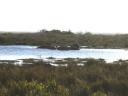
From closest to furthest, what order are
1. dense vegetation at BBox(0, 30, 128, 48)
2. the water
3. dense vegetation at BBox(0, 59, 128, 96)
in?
1. dense vegetation at BBox(0, 59, 128, 96)
2. the water
3. dense vegetation at BBox(0, 30, 128, 48)

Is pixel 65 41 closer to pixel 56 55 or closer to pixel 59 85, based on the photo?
pixel 56 55

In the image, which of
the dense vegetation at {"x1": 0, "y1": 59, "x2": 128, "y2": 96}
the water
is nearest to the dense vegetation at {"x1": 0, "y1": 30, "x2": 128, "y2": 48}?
the water

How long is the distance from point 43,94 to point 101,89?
306 cm

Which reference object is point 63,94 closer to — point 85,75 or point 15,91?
point 15,91

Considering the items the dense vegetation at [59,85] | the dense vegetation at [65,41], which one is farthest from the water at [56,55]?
the dense vegetation at [65,41]

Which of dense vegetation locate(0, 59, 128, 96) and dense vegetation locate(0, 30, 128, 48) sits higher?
dense vegetation locate(0, 59, 128, 96)

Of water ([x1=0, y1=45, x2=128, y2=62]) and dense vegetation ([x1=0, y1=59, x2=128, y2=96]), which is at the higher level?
dense vegetation ([x1=0, y1=59, x2=128, y2=96])

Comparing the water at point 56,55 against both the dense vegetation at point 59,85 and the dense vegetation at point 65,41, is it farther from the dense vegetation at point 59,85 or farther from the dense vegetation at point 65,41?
the dense vegetation at point 65,41

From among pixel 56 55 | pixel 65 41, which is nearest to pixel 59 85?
pixel 56 55

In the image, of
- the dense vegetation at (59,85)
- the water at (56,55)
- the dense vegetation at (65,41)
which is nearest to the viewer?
the dense vegetation at (59,85)

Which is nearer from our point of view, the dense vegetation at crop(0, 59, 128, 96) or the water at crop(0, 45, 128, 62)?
the dense vegetation at crop(0, 59, 128, 96)

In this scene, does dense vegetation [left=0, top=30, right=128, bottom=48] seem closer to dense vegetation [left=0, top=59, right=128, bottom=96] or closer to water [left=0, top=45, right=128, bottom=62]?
water [left=0, top=45, right=128, bottom=62]

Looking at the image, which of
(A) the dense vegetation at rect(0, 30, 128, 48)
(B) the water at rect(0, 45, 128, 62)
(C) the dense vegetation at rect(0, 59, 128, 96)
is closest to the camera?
(C) the dense vegetation at rect(0, 59, 128, 96)

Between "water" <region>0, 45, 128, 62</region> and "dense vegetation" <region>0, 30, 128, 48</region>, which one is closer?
"water" <region>0, 45, 128, 62</region>
